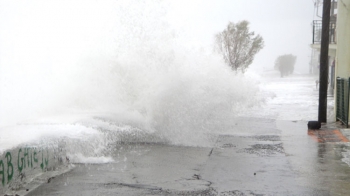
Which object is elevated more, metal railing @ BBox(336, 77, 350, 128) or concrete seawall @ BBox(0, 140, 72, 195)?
metal railing @ BBox(336, 77, 350, 128)

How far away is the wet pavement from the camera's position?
6.36m

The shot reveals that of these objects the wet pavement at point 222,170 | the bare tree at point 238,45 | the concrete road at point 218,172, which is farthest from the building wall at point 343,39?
the bare tree at point 238,45

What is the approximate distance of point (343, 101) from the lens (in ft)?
47.4

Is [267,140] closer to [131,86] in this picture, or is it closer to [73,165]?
[131,86]

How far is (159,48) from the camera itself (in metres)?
13.0

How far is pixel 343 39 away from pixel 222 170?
916cm

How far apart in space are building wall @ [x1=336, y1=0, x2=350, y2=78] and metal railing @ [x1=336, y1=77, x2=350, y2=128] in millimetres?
529

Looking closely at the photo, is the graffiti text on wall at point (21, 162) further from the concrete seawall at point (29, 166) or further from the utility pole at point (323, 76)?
the utility pole at point (323, 76)

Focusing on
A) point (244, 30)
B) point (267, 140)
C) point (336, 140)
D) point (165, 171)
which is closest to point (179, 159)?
point (165, 171)

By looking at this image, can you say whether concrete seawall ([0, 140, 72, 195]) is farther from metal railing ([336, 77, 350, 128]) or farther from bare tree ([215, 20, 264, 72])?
bare tree ([215, 20, 264, 72])

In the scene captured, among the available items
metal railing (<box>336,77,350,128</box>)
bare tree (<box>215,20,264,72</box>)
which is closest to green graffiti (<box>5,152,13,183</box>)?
metal railing (<box>336,77,350,128</box>)

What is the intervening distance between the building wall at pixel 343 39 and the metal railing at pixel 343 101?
20.8 inches

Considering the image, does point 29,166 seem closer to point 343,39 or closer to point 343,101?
point 343,101

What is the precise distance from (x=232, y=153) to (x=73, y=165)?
319 centimetres
